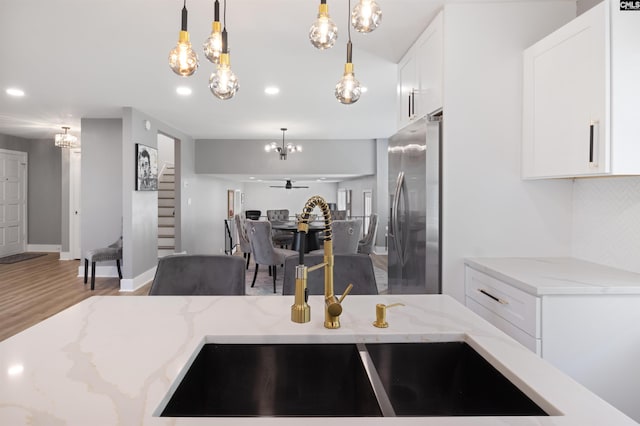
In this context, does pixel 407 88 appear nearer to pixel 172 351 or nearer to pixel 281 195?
pixel 172 351

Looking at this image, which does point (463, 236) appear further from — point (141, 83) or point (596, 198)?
point (141, 83)

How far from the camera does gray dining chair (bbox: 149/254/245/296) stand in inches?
69.7

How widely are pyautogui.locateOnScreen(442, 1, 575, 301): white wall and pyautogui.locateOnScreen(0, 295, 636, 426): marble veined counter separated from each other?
0.94m

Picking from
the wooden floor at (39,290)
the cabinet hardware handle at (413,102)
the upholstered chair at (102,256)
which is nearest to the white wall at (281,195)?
the wooden floor at (39,290)

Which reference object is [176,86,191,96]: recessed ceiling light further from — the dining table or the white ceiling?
the dining table

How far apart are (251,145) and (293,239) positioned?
101 inches

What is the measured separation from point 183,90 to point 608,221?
4.02 metres

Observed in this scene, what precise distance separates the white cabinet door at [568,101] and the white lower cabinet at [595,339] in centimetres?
59

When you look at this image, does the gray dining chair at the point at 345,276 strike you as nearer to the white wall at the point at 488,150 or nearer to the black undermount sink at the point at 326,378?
the black undermount sink at the point at 326,378

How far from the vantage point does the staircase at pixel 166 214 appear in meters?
7.52

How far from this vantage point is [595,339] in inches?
64.7

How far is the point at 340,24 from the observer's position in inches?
102

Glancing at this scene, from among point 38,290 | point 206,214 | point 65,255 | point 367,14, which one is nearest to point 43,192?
point 65,255

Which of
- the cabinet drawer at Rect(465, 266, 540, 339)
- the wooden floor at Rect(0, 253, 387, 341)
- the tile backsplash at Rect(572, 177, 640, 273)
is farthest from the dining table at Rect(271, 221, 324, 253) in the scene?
the tile backsplash at Rect(572, 177, 640, 273)
